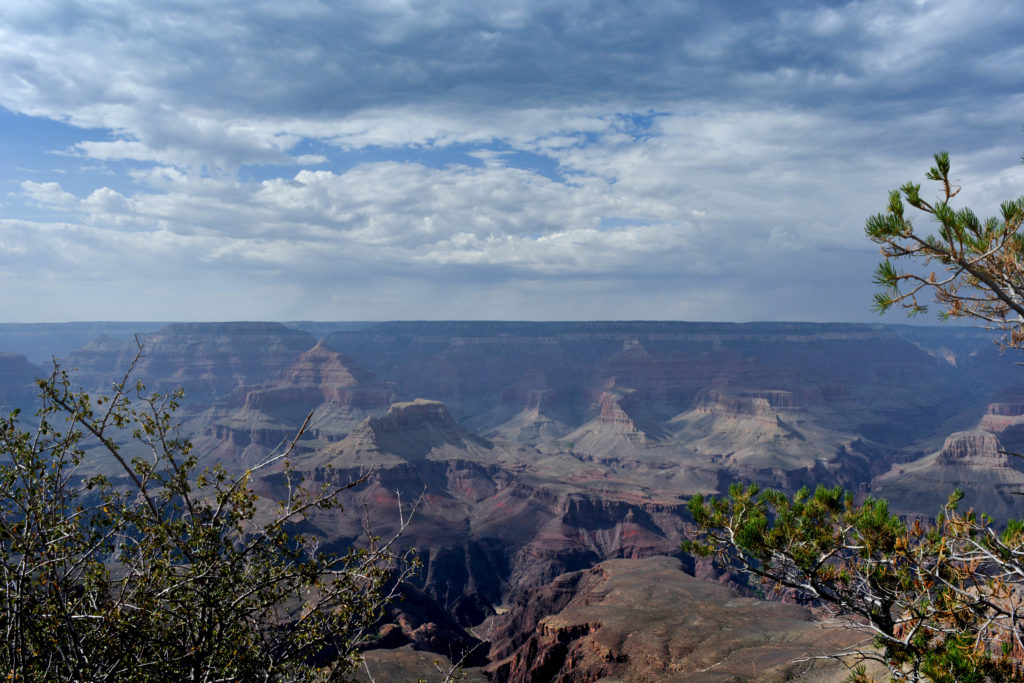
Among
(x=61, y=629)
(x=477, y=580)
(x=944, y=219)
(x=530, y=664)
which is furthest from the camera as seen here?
(x=477, y=580)

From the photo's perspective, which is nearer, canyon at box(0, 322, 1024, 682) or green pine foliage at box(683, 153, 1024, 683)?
green pine foliage at box(683, 153, 1024, 683)

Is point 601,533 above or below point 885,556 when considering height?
below

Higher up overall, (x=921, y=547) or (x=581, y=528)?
(x=921, y=547)

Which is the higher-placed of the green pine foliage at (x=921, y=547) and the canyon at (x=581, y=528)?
the green pine foliage at (x=921, y=547)

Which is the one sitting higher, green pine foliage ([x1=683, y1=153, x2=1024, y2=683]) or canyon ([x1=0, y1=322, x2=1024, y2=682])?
green pine foliage ([x1=683, y1=153, x2=1024, y2=683])

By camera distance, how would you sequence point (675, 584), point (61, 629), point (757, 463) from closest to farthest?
point (61, 629) < point (675, 584) < point (757, 463)

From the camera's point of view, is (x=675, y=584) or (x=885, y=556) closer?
(x=885, y=556)

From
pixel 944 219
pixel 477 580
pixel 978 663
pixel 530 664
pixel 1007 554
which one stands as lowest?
pixel 477 580

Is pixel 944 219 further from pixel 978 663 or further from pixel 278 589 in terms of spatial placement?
pixel 278 589

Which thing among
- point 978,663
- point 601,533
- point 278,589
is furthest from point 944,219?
point 601,533

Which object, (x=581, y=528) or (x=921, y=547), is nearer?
(x=921, y=547)

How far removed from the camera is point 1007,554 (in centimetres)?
1079

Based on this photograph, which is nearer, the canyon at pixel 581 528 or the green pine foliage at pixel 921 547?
the green pine foliage at pixel 921 547

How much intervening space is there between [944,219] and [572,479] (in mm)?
139771
